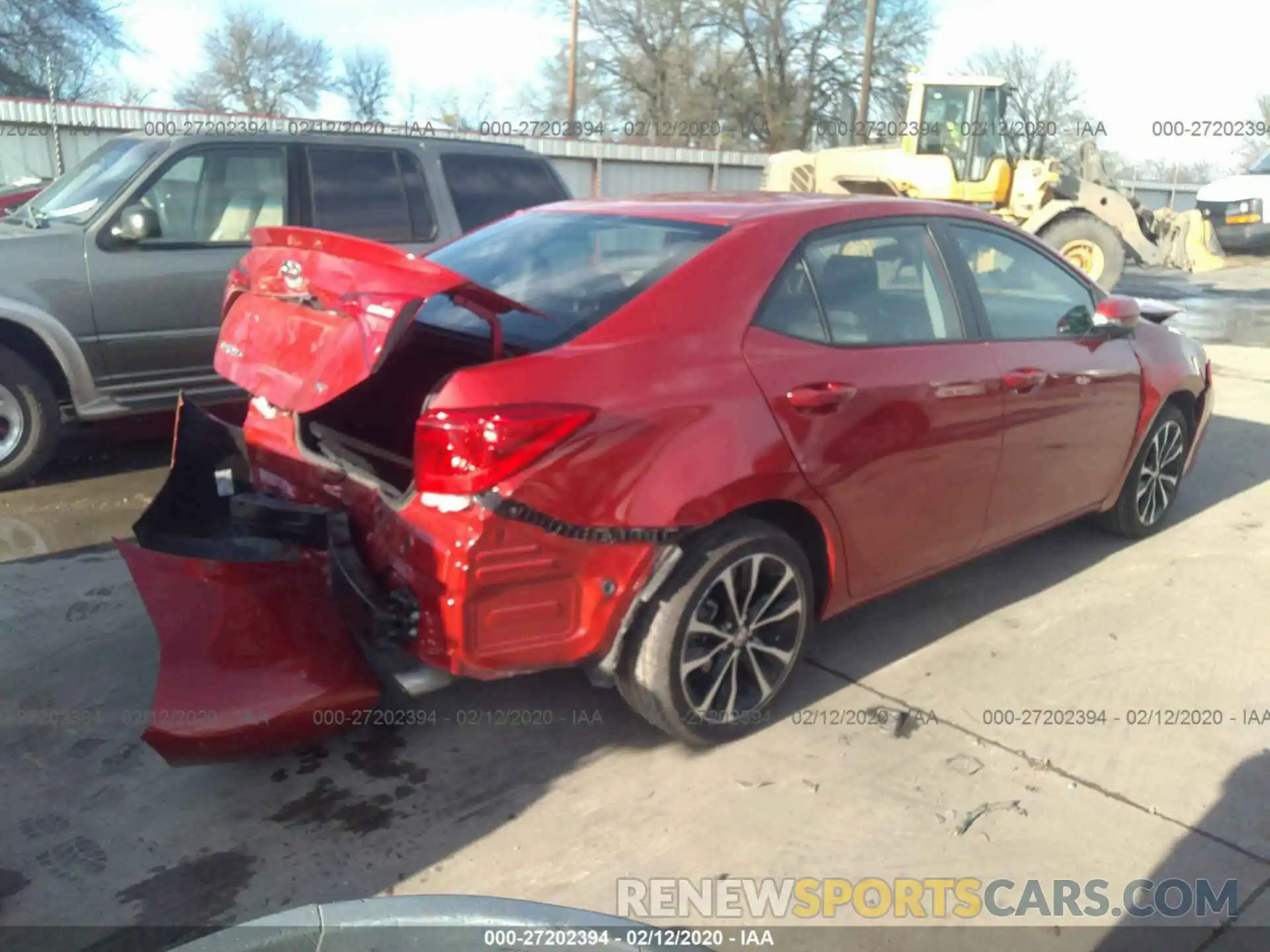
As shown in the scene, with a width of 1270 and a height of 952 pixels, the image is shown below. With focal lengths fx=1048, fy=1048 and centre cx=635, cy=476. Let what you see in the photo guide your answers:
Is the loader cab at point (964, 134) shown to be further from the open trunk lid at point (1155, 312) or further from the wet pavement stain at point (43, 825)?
the wet pavement stain at point (43, 825)

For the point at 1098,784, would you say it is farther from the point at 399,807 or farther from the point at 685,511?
the point at 399,807

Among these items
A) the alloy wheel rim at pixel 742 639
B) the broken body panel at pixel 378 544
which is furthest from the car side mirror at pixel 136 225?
the alloy wheel rim at pixel 742 639

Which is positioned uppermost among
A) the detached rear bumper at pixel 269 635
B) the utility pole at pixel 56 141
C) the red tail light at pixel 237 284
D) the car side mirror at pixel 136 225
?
the utility pole at pixel 56 141

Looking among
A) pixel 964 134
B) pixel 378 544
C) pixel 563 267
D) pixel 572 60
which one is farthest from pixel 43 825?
pixel 572 60

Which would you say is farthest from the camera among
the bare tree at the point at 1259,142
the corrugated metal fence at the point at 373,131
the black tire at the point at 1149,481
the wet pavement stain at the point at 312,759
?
the bare tree at the point at 1259,142

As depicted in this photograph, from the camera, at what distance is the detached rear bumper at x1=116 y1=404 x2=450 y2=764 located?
297cm

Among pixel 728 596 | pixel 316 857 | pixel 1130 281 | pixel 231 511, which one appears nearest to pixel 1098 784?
pixel 728 596

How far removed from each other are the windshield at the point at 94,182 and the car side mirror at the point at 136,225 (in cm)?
20

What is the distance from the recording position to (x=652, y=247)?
3.44 m

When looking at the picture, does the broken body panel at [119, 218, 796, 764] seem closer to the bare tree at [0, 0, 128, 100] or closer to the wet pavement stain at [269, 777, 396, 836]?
the wet pavement stain at [269, 777, 396, 836]

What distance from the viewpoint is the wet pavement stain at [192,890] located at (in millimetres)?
2631

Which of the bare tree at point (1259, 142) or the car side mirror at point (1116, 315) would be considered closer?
the car side mirror at point (1116, 315)

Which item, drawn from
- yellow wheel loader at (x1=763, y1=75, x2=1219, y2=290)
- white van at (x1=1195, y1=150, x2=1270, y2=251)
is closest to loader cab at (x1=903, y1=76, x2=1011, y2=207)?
yellow wheel loader at (x1=763, y1=75, x2=1219, y2=290)

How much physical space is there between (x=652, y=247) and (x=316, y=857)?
6.89 feet
